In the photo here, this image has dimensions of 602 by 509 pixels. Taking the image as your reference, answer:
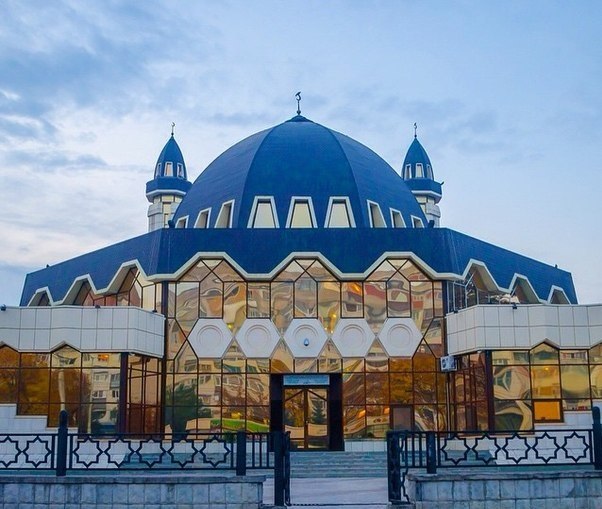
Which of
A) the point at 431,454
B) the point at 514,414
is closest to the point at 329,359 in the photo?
the point at 514,414

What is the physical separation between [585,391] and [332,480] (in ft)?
31.9

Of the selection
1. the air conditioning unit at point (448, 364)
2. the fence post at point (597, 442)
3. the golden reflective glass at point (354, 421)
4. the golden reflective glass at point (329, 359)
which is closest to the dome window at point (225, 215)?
the golden reflective glass at point (329, 359)

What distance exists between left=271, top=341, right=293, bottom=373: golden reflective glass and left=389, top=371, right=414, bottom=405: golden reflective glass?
125 inches

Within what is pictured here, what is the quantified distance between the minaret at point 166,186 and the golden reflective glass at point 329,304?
29.6 m

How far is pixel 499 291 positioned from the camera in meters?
→ 29.0

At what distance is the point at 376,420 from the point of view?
26.5 m

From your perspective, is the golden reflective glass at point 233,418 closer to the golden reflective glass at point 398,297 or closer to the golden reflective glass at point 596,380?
the golden reflective glass at point 398,297

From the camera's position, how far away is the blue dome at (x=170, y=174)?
5562 centimetres

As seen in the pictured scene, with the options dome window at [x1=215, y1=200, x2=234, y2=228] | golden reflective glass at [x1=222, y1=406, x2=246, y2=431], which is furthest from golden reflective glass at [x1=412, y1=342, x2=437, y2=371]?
dome window at [x1=215, y1=200, x2=234, y2=228]

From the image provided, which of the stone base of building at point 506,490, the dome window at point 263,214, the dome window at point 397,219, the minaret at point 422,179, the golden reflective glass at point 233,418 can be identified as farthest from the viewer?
the minaret at point 422,179

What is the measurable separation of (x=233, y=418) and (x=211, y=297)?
150 inches

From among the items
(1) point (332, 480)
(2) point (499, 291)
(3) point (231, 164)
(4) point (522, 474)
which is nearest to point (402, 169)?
(3) point (231, 164)

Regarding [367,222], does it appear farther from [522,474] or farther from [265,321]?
[522,474]

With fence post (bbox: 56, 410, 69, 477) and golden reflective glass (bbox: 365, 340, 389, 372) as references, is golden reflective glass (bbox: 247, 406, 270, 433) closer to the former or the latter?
golden reflective glass (bbox: 365, 340, 389, 372)
